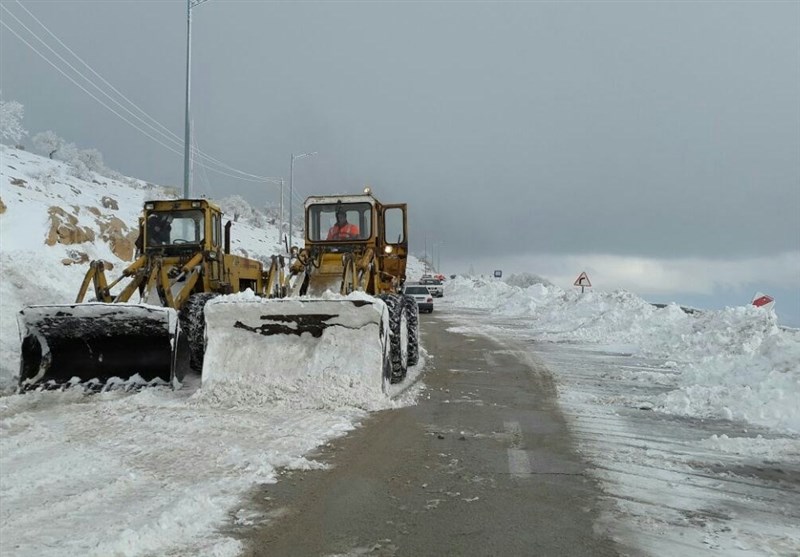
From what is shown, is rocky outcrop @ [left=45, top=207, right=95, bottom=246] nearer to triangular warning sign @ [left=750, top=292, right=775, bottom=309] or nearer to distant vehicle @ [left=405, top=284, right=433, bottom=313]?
distant vehicle @ [left=405, top=284, right=433, bottom=313]

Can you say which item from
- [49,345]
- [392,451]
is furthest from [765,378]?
[49,345]

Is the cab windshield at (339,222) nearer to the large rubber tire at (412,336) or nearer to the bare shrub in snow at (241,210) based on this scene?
the large rubber tire at (412,336)

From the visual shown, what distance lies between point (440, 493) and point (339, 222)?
740cm

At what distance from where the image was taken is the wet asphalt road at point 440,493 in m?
3.92

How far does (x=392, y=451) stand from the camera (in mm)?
5980

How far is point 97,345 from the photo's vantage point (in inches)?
342

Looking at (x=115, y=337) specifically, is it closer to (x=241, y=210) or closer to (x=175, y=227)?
(x=175, y=227)

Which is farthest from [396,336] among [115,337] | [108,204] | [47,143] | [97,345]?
[47,143]

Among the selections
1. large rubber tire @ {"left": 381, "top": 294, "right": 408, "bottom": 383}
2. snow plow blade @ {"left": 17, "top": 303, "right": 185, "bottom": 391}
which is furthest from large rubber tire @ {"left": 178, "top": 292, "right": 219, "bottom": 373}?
large rubber tire @ {"left": 381, "top": 294, "right": 408, "bottom": 383}

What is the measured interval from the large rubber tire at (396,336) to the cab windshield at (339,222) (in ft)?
6.65

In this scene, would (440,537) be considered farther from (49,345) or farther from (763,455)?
(49,345)

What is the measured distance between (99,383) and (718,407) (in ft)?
27.8

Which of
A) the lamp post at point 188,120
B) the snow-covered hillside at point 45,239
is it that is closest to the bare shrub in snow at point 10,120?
the snow-covered hillside at point 45,239

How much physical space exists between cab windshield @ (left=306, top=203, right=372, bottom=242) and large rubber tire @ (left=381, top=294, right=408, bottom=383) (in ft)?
6.65
